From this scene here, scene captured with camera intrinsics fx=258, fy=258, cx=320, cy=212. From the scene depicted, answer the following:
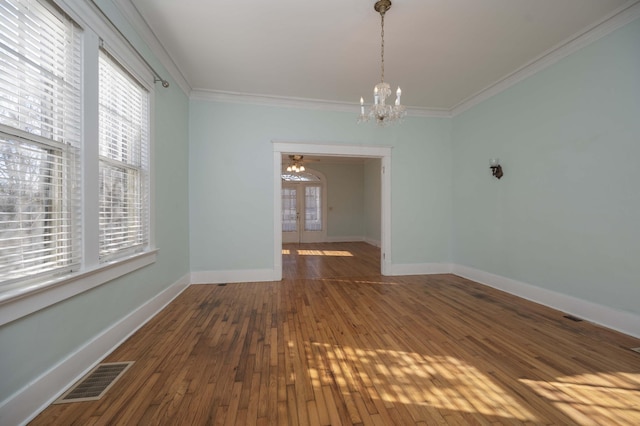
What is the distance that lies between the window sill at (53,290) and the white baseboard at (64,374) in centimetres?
40

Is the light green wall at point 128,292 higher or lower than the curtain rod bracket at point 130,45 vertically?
lower

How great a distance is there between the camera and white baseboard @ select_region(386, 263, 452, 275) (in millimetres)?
4555

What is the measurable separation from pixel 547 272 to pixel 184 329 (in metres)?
4.10

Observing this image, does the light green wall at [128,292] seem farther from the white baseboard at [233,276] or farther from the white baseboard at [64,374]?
the white baseboard at [233,276]

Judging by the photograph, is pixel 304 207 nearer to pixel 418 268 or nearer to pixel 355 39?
pixel 418 268

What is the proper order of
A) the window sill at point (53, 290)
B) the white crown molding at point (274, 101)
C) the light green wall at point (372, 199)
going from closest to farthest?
1. the window sill at point (53, 290)
2. the white crown molding at point (274, 101)
3. the light green wall at point (372, 199)

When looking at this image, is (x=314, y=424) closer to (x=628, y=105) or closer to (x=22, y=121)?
(x=22, y=121)

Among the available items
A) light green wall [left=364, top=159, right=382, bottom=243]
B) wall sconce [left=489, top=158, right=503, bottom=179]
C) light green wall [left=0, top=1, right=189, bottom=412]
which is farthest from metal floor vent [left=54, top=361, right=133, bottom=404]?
light green wall [left=364, top=159, right=382, bottom=243]

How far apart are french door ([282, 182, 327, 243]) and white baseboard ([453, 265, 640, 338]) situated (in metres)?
5.82

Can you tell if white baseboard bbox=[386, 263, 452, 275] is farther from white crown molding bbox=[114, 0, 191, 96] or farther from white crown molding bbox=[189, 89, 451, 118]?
white crown molding bbox=[114, 0, 191, 96]

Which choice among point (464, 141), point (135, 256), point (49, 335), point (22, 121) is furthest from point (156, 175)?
point (464, 141)

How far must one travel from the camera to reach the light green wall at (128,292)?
136cm

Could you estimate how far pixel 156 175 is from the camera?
9.55ft

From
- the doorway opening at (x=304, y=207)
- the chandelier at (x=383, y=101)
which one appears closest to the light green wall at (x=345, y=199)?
the doorway opening at (x=304, y=207)
